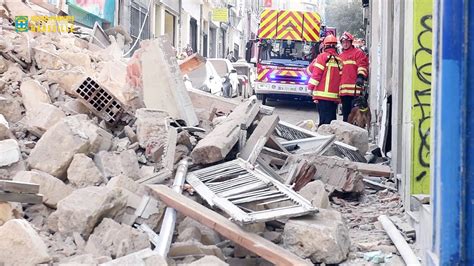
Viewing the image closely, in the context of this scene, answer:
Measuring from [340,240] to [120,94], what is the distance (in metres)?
3.37

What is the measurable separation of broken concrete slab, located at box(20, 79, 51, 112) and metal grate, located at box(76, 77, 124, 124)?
0.39 m

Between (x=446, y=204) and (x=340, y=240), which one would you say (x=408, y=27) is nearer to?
(x=340, y=240)

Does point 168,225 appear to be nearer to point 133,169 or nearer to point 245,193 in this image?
point 245,193

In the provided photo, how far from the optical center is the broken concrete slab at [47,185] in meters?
4.58

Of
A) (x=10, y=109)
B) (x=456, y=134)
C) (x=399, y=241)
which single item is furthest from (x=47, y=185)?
(x=456, y=134)

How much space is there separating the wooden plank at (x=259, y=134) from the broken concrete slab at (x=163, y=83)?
74 cm

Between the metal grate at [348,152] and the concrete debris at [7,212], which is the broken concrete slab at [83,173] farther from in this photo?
the metal grate at [348,152]

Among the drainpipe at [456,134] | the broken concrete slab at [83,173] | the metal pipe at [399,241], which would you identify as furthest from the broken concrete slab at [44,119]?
the drainpipe at [456,134]

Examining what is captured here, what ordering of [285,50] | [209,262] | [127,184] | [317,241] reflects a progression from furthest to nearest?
[285,50] → [127,184] → [317,241] → [209,262]

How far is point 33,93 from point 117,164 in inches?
60.8

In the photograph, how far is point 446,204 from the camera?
222cm

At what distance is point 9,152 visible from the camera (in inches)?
191

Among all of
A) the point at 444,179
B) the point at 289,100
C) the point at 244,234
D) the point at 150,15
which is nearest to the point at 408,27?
the point at 244,234

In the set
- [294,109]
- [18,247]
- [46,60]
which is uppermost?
[46,60]
